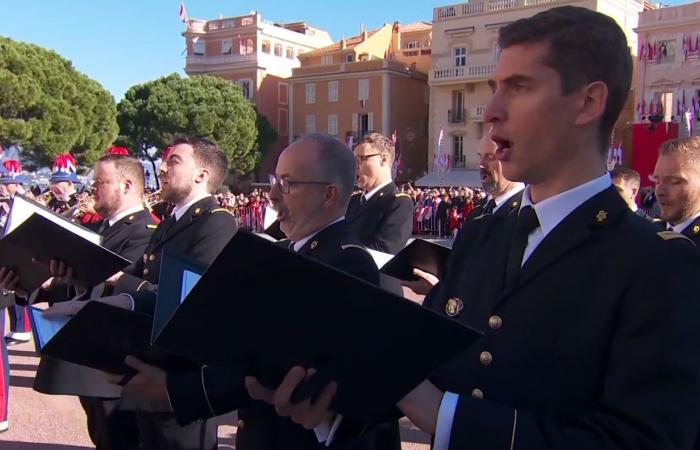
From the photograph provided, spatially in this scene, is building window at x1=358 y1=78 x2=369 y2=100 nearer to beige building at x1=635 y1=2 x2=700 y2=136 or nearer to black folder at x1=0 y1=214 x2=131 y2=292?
beige building at x1=635 y1=2 x2=700 y2=136

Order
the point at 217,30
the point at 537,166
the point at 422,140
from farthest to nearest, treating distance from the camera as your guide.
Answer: the point at 217,30 < the point at 422,140 < the point at 537,166

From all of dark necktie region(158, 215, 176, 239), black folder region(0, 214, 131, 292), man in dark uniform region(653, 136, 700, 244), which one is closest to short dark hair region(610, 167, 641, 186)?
man in dark uniform region(653, 136, 700, 244)

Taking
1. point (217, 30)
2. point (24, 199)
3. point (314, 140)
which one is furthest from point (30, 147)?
point (314, 140)

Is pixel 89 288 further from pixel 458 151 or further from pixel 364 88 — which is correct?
pixel 364 88

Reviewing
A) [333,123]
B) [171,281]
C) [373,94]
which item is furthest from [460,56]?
[171,281]

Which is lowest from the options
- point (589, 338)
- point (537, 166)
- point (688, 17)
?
point (589, 338)

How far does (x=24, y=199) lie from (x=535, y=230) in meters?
3.51

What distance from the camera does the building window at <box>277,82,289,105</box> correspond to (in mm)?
45625

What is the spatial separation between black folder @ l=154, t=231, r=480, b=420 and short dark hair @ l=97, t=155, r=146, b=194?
3.19m

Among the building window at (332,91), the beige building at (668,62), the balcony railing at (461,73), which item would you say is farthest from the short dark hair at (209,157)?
the building window at (332,91)

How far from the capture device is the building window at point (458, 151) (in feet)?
121

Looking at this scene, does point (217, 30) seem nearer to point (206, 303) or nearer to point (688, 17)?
point (688, 17)

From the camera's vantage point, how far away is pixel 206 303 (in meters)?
1.33

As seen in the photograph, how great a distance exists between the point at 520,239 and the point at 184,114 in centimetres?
3814
